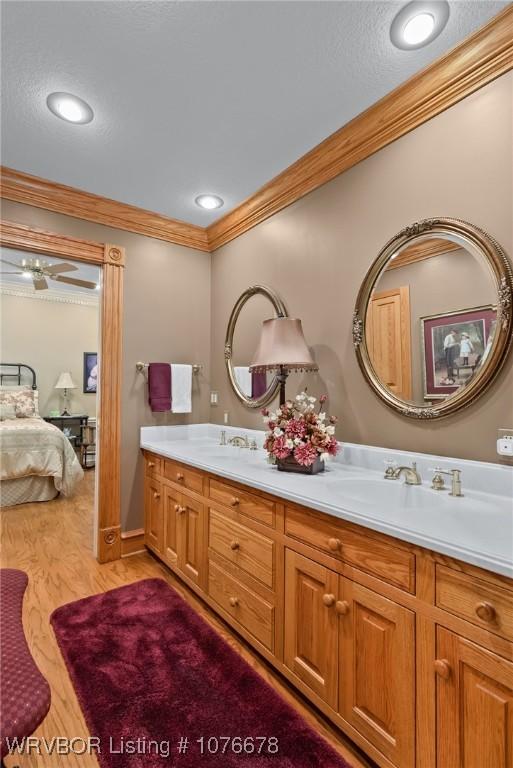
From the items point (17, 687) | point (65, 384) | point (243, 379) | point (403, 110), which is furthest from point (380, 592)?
point (65, 384)

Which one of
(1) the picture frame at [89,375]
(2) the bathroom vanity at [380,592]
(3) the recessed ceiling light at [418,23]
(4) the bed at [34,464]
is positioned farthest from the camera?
(1) the picture frame at [89,375]

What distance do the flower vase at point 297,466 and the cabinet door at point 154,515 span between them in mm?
1148

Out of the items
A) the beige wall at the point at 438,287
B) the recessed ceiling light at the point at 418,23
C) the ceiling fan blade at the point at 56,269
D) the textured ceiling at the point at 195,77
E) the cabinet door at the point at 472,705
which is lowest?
the cabinet door at the point at 472,705

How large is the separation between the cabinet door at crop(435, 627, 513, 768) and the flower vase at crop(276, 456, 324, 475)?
0.86m

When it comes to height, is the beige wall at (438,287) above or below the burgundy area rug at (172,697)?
above

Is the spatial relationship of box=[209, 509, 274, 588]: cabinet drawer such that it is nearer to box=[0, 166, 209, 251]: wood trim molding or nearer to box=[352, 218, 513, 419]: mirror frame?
box=[352, 218, 513, 419]: mirror frame

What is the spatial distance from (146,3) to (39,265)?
7.49 ft

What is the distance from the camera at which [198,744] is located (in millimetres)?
1347

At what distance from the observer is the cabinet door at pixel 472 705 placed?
0.88 m

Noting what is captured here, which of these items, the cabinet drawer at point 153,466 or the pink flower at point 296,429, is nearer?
the pink flower at point 296,429

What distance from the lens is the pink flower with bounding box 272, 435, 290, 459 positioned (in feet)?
6.05

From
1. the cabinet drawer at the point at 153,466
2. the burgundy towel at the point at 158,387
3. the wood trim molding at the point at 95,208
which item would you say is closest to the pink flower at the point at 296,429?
the cabinet drawer at the point at 153,466

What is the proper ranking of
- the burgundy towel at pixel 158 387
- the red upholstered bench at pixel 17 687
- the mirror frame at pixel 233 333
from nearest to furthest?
the red upholstered bench at pixel 17 687
the mirror frame at pixel 233 333
the burgundy towel at pixel 158 387

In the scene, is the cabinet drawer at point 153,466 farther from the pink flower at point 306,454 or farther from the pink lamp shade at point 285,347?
the pink flower at point 306,454
